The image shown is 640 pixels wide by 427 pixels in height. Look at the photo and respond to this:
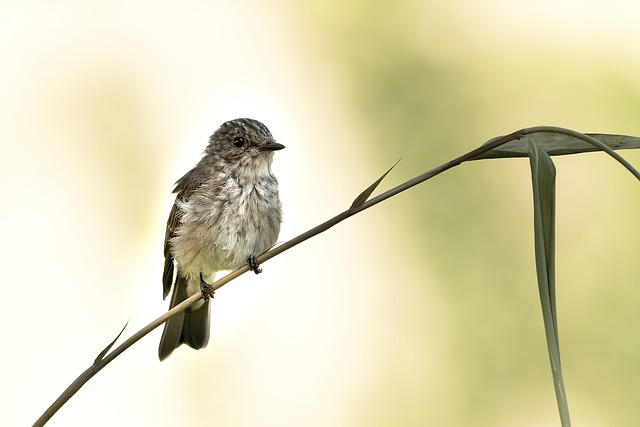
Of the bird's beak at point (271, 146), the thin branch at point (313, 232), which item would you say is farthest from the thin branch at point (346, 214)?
the bird's beak at point (271, 146)

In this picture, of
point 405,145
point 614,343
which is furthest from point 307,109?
point 614,343

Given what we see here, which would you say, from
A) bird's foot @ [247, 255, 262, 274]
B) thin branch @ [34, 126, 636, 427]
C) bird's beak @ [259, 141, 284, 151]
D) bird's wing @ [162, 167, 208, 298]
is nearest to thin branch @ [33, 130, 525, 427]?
thin branch @ [34, 126, 636, 427]

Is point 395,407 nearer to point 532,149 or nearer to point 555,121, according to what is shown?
point 555,121

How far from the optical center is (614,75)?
6223 millimetres

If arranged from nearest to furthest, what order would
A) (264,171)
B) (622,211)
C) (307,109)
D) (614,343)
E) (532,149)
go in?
1. (532,149)
2. (264,171)
3. (614,343)
4. (622,211)
5. (307,109)

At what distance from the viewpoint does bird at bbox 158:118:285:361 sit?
381 cm

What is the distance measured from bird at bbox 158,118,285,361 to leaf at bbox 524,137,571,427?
204cm

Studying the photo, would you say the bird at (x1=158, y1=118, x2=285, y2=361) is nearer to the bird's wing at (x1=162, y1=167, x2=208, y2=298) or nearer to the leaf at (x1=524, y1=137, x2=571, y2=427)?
the bird's wing at (x1=162, y1=167, x2=208, y2=298)

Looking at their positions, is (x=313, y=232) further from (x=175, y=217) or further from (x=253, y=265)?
(x=175, y=217)

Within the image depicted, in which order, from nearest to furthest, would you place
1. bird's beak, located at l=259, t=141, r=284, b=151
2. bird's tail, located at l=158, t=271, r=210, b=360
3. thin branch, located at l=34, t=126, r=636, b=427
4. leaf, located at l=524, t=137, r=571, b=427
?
1. leaf, located at l=524, t=137, r=571, b=427
2. thin branch, located at l=34, t=126, r=636, b=427
3. bird's beak, located at l=259, t=141, r=284, b=151
4. bird's tail, located at l=158, t=271, r=210, b=360

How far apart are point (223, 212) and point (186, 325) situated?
2.38 feet

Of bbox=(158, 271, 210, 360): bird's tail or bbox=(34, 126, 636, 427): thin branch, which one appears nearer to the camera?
bbox=(34, 126, 636, 427): thin branch

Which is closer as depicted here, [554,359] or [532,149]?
[554,359]

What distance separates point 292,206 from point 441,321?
1.20 meters
